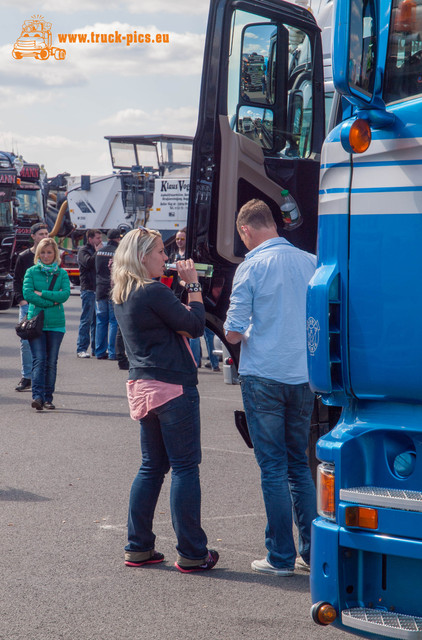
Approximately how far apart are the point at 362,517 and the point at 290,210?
2.99 m

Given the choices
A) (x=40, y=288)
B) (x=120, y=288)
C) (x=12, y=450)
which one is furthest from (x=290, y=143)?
(x=40, y=288)

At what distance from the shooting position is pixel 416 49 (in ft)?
11.3

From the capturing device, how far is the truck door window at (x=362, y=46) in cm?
329

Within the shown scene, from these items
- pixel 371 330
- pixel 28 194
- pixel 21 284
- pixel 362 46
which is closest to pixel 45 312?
pixel 21 284

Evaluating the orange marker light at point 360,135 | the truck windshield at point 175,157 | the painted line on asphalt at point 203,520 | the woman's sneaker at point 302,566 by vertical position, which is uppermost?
the truck windshield at point 175,157

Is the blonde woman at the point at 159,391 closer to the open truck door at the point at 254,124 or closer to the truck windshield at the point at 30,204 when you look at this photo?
the open truck door at the point at 254,124

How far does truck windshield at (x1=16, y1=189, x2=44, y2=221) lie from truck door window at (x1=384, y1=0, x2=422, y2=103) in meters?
25.8

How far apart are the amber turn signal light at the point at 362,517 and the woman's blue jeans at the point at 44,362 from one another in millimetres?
7552

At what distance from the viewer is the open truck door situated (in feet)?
19.0

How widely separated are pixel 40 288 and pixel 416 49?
7767mm

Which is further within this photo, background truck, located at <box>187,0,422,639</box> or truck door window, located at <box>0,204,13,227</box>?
truck door window, located at <box>0,204,13,227</box>

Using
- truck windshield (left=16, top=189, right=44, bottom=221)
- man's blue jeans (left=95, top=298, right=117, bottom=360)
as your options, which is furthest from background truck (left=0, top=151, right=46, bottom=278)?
man's blue jeans (left=95, top=298, right=117, bottom=360)

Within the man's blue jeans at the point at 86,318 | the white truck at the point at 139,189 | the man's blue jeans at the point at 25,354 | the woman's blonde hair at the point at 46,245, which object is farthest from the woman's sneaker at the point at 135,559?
the white truck at the point at 139,189

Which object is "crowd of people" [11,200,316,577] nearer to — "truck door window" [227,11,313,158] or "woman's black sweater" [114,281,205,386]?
"woman's black sweater" [114,281,205,386]
